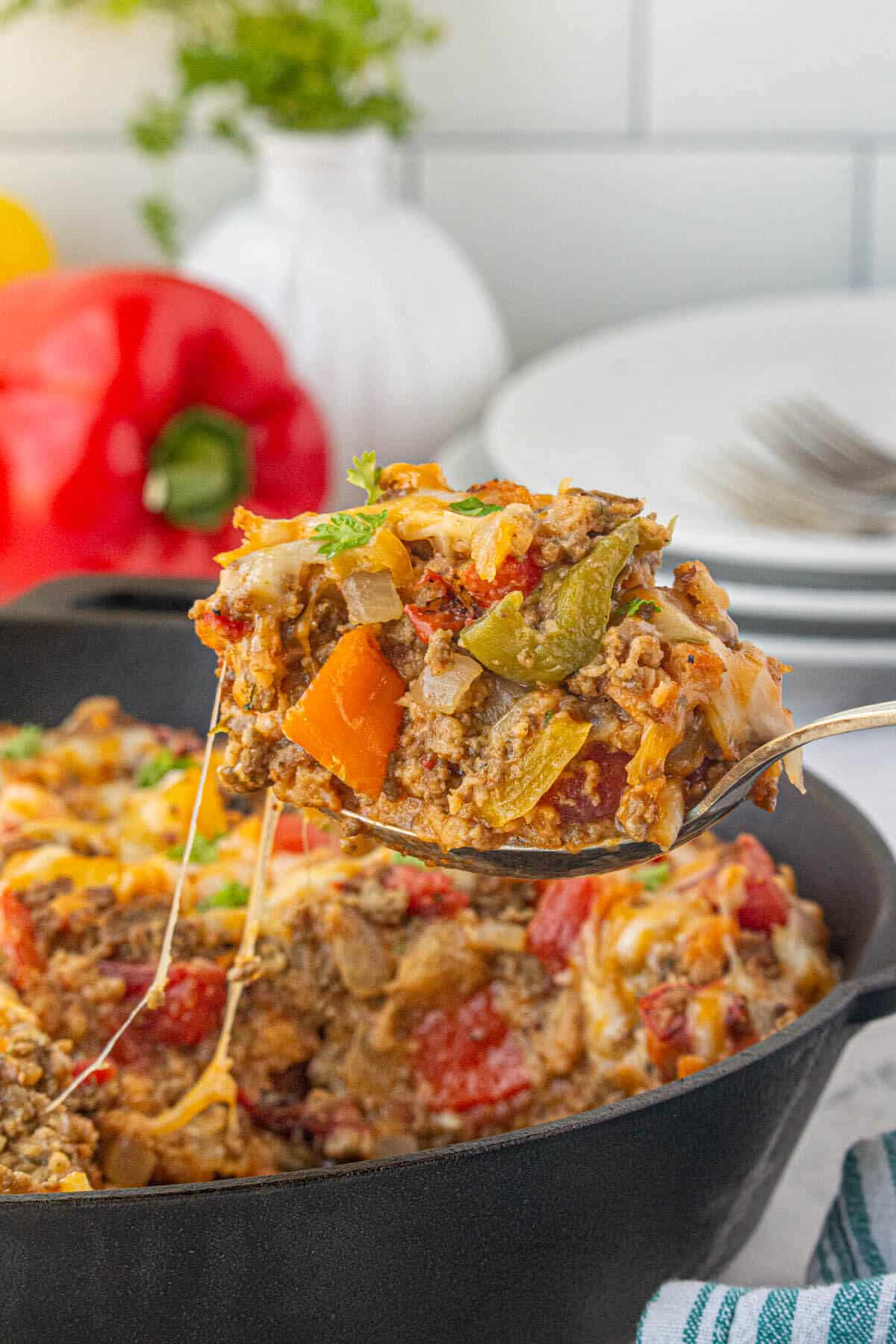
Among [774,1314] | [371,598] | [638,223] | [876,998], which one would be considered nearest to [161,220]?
[638,223]

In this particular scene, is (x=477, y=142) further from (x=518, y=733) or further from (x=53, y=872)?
(x=518, y=733)

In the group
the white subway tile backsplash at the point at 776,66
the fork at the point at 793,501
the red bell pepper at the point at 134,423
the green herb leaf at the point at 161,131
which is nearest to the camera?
the fork at the point at 793,501

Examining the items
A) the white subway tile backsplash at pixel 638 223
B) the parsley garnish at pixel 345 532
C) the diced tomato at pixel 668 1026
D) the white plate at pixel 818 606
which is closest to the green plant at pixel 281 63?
the white subway tile backsplash at pixel 638 223

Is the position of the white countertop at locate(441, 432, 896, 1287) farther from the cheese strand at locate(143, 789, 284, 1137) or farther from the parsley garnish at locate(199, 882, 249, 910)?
the parsley garnish at locate(199, 882, 249, 910)

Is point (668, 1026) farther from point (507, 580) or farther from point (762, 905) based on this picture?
point (507, 580)

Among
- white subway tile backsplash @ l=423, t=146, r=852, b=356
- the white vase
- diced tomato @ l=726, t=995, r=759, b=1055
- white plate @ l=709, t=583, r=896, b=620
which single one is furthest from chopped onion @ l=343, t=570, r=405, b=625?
white subway tile backsplash @ l=423, t=146, r=852, b=356

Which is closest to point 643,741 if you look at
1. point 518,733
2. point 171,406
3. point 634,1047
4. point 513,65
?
point 518,733

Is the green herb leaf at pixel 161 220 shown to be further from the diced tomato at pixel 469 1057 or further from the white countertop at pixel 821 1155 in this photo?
the white countertop at pixel 821 1155

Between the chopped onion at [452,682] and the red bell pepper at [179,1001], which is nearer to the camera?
the chopped onion at [452,682]
